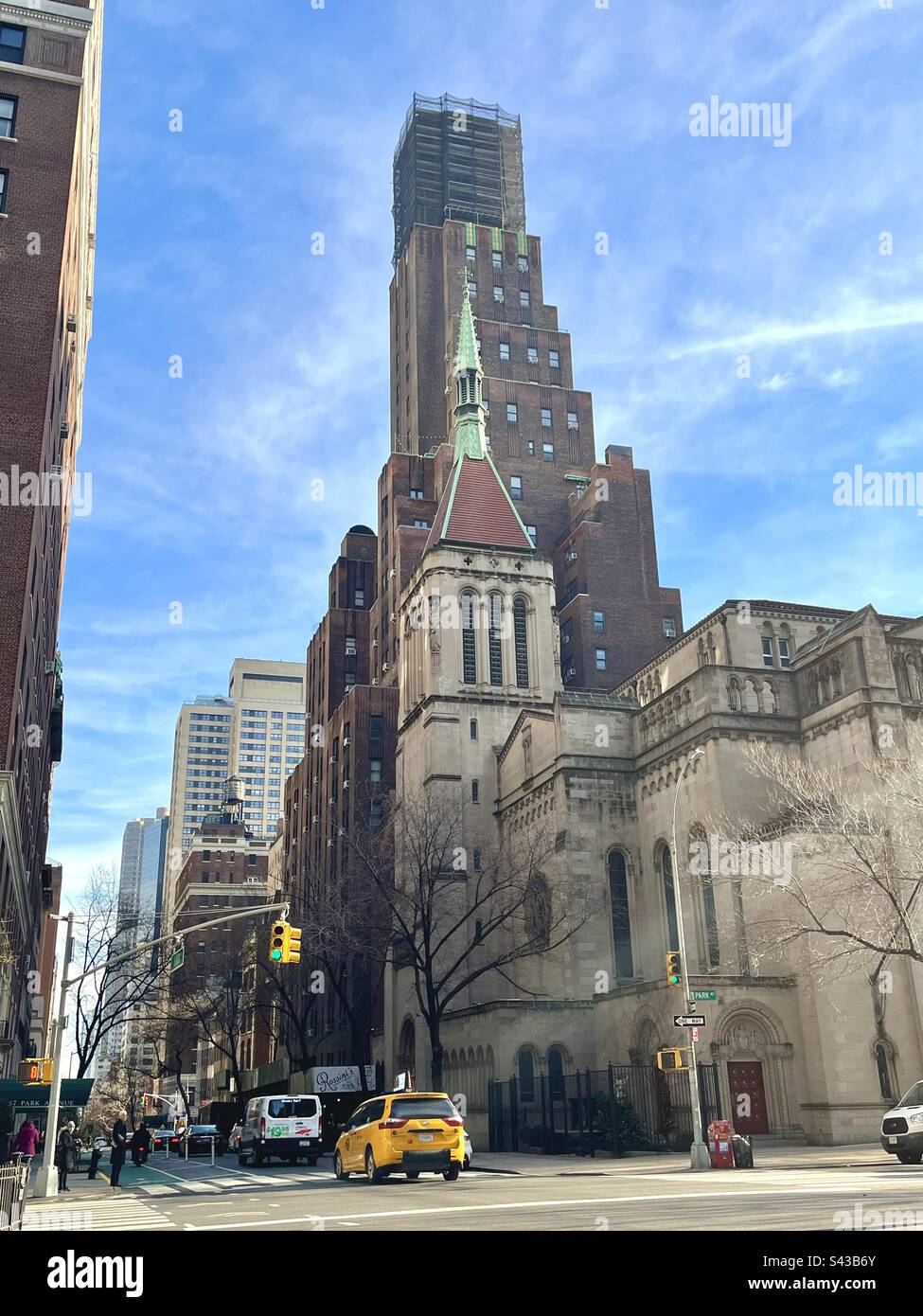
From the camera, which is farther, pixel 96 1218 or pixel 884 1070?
pixel 884 1070

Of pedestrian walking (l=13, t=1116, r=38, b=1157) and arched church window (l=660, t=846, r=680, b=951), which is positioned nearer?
pedestrian walking (l=13, t=1116, r=38, b=1157)

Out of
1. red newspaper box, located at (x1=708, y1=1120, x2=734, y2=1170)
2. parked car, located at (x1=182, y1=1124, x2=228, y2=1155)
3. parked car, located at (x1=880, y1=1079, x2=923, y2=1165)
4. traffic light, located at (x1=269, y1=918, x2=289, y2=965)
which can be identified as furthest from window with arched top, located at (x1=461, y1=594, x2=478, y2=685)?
parked car, located at (x1=880, y1=1079, x2=923, y2=1165)

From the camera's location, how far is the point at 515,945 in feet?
180

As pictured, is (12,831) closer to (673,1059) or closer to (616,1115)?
(616,1115)

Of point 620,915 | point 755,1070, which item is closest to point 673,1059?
point 755,1070

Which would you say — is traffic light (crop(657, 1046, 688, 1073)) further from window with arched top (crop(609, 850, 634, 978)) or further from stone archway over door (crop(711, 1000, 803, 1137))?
window with arched top (crop(609, 850, 634, 978))

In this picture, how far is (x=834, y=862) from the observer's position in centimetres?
3375

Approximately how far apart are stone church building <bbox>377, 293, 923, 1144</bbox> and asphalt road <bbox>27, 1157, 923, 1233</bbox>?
10.6 metres

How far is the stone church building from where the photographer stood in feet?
119

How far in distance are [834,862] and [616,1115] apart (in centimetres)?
1046

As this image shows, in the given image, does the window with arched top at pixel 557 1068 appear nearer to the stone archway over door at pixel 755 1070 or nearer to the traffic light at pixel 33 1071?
the stone archway over door at pixel 755 1070

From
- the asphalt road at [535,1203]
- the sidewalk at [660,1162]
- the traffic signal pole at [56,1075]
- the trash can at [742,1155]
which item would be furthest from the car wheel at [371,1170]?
the trash can at [742,1155]
